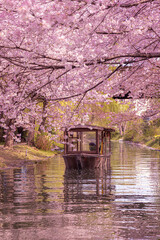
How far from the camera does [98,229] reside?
31.1 feet

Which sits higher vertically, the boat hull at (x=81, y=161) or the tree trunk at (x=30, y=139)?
the tree trunk at (x=30, y=139)

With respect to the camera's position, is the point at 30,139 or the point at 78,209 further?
the point at 30,139

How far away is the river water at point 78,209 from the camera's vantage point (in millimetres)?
9133

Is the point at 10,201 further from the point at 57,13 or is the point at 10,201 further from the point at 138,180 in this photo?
the point at 138,180

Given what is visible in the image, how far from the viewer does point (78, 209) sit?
1220 cm

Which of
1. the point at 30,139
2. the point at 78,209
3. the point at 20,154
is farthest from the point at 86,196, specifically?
the point at 30,139

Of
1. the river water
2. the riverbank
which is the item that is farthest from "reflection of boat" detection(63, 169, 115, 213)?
the riverbank

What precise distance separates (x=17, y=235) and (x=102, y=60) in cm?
411

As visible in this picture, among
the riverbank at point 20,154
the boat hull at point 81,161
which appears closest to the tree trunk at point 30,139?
the riverbank at point 20,154

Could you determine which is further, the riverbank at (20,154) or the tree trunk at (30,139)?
the tree trunk at (30,139)

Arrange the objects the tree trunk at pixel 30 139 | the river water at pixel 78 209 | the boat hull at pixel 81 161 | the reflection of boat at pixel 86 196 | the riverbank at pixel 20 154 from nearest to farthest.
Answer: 1. the river water at pixel 78 209
2. the reflection of boat at pixel 86 196
3. the boat hull at pixel 81 161
4. the riverbank at pixel 20 154
5. the tree trunk at pixel 30 139

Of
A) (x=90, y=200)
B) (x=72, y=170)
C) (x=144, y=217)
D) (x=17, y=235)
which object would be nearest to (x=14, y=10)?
(x=17, y=235)

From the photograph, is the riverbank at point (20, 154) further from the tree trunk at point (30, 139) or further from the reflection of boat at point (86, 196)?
the reflection of boat at point (86, 196)

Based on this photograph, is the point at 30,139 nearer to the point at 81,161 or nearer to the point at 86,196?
the point at 81,161
